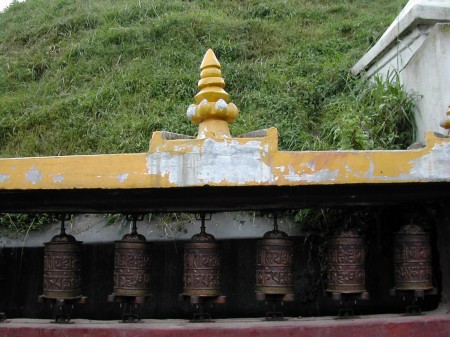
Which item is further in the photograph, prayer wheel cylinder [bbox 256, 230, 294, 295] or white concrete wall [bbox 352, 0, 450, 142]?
white concrete wall [bbox 352, 0, 450, 142]

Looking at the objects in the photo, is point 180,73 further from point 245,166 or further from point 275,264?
point 245,166

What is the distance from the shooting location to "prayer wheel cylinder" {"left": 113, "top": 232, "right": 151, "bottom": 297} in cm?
285

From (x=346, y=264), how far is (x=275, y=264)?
1.16 feet

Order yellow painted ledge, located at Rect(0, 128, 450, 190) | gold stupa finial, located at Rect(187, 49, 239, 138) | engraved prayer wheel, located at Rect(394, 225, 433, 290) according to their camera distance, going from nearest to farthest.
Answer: yellow painted ledge, located at Rect(0, 128, 450, 190), gold stupa finial, located at Rect(187, 49, 239, 138), engraved prayer wheel, located at Rect(394, 225, 433, 290)

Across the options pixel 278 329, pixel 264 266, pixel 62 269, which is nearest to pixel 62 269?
pixel 62 269

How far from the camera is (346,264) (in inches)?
111

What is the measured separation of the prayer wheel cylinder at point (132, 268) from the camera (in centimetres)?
285

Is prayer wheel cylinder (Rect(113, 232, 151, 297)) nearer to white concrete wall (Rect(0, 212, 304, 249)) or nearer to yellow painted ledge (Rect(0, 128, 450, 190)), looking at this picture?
white concrete wall (Rect(0, 212, 304, 249))

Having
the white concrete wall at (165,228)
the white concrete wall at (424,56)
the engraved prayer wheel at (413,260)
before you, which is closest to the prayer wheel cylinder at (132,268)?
the white concrete wall at (165,228)

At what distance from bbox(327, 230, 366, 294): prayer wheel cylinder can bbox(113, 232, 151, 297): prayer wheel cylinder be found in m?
0.94

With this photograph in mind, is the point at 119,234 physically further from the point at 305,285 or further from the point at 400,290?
the point at 400,290

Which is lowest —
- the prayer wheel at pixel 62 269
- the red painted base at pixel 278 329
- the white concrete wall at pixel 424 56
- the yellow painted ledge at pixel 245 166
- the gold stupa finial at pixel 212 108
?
the red painted base at pixel 278 329

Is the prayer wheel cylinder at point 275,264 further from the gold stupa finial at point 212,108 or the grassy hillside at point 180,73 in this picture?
the grassy hillside at point 180,73

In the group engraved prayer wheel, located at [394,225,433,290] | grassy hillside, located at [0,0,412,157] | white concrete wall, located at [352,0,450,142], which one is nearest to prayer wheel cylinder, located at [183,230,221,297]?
engraved prayer wheel, located at [394,225,433,290]
